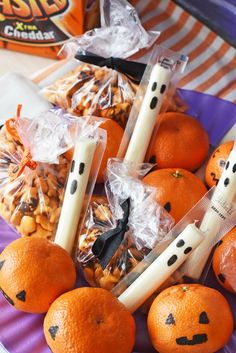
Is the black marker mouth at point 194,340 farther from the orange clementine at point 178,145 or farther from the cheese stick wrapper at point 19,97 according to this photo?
the cheese stick wrapper at point 19,97

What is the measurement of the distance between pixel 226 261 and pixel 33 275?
0.70 ft

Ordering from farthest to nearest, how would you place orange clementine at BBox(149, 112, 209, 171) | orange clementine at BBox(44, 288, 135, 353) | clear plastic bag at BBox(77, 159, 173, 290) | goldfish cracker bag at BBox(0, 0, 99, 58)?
goldfish cracker bag at BBox(0, 0, 99, 58) < orange clementine at BBox(149, 112, 209, 171) < clear plastic bag at BBox(77, 159, 173, 290) < orange clementine at BBox(44, 288, 135, 353)

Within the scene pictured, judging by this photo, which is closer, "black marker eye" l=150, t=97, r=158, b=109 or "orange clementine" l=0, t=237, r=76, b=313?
"orange clementine" l=0, t=237, r=76, b=313

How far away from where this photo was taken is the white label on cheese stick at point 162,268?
57 cm

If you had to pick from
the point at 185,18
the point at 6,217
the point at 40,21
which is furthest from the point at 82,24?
the point at 6,217

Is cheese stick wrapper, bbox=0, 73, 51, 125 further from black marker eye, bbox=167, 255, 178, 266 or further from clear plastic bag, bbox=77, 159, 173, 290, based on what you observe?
black marker eye, bbox=167, 255, 178, 266

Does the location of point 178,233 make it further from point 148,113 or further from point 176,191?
point 148,113

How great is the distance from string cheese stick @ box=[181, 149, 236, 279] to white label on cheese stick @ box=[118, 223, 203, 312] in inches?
1.3

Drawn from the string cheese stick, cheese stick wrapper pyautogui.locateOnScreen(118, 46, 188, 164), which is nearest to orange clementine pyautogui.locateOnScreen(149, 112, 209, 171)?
cheese stick wrapper pyautogui.locateOnScreen(118, 46, 188, 164)

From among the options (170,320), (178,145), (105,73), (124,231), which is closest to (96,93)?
(105,73)

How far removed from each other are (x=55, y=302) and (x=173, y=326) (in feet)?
0.39

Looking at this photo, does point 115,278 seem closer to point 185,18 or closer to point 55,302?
point 55,302

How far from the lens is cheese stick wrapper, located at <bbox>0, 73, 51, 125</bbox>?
82cm

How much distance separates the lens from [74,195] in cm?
64
